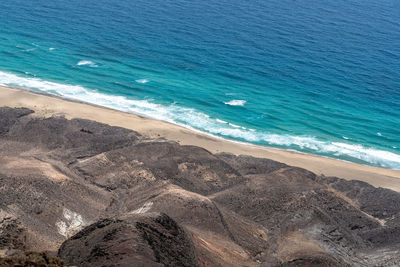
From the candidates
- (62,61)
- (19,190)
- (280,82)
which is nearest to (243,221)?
(19,190)

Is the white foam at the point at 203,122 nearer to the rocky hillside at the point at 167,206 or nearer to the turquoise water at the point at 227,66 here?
the turquoise water at the point at 227,66

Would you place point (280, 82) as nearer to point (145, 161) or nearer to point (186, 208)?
point (145, 161)

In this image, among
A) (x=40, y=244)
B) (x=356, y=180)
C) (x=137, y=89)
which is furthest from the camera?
(x=137, y=89)

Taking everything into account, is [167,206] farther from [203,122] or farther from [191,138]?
[203,122]

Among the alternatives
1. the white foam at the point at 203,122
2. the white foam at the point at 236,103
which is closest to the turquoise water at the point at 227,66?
the white foam at the point at 203,122

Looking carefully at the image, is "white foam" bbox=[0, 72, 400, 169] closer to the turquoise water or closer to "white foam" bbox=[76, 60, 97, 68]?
the turquoise water
